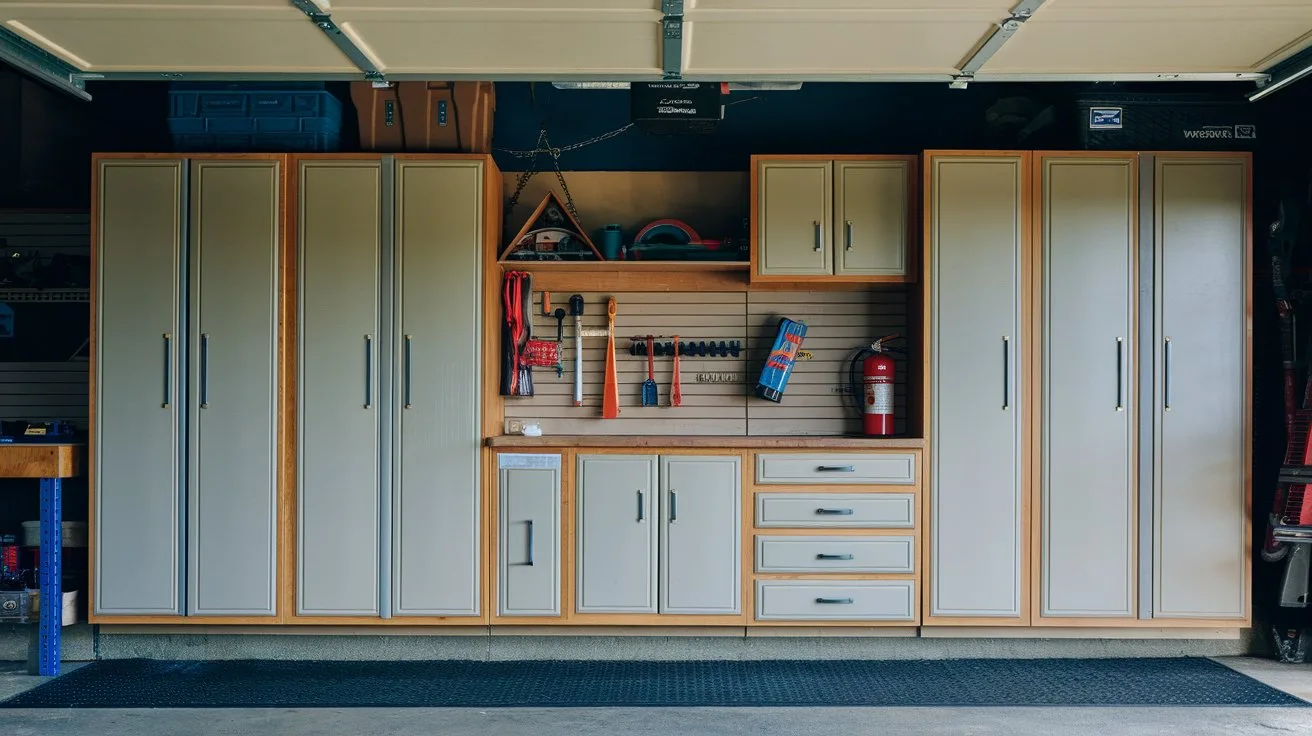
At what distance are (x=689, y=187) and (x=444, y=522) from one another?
2031mm

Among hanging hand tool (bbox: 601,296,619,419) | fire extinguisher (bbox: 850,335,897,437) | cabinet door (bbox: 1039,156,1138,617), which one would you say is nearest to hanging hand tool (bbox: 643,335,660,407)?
hanging hand tool (bbox: 601,296,619,419)

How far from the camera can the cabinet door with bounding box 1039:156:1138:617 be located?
405 cm

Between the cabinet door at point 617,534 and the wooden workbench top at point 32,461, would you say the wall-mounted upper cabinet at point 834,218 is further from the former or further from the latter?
the wooden workbench top at point 32,461

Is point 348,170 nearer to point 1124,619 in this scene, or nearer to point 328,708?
point 328,708

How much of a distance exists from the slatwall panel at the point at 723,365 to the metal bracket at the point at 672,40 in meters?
1.54

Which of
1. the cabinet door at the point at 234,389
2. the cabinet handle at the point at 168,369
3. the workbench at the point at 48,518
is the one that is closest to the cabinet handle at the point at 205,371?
the cabinet door at the point at 234,389

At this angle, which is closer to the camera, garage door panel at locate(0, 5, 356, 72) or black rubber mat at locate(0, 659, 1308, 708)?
garage door panel at locate(0, 5, 356, 72)

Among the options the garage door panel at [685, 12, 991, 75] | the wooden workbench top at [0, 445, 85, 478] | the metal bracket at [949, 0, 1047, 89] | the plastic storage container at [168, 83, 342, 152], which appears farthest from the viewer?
the plastic storage container at [168, 83, 342, 152]

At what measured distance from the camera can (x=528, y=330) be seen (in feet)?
14.5

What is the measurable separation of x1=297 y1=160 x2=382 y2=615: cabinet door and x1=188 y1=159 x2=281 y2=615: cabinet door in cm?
13

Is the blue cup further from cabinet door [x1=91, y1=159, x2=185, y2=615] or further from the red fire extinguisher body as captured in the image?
cabinet door [x1=91, y1=159, x2=185, y2=615]

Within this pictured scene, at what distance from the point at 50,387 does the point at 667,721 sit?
3.55 m

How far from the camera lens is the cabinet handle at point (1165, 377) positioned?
13.3 feet

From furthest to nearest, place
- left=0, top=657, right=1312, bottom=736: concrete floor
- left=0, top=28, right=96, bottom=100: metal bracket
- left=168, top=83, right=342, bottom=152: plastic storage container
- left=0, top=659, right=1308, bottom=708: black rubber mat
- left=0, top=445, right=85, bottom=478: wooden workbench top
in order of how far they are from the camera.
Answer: left=168, top=83, right=342, bottom=152: plastic storage container, left=0, top=445, right=85, bottom=478: wooden workbench top, left=0, top=659, right=1308, bottom=708: black rubber mat, left=0, top=657, right=1312, bottom=736: concrete floor, left=0, top=28, right=96, bottom=100: metal bracket
